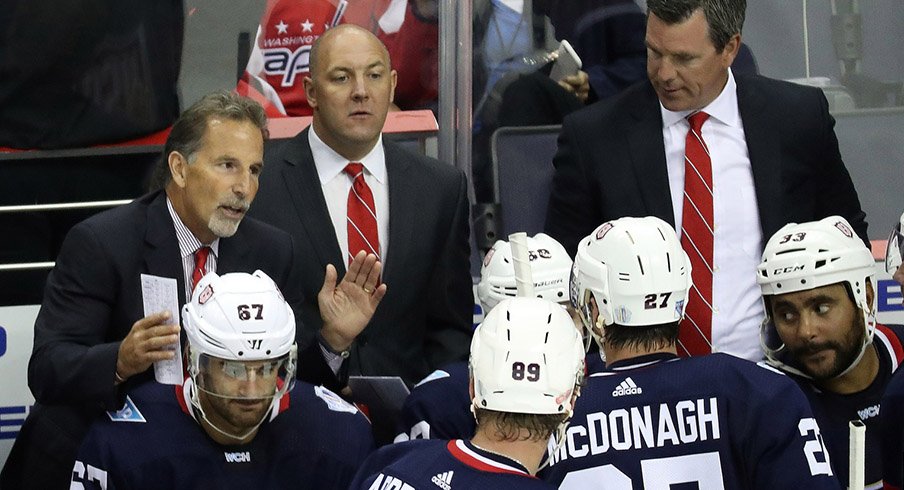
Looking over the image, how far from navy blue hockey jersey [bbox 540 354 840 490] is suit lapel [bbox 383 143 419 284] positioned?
1.54 meters

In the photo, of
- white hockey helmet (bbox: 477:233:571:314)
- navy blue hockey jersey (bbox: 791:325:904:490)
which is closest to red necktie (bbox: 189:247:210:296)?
white hockey helmet (bbox: 477:233:571:314)

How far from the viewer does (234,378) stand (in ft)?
14.9

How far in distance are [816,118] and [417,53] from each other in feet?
5.18

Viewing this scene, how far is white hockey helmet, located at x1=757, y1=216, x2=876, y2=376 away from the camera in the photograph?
4816 mm

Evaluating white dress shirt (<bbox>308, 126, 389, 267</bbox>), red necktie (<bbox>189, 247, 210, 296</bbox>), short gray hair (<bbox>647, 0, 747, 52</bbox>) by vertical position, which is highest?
short gray hair (<bbox>647, 0, 747, 52</bbox>)

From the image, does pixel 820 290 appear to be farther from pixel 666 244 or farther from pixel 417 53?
pixel 417 53

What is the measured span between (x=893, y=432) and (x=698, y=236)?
1.03m

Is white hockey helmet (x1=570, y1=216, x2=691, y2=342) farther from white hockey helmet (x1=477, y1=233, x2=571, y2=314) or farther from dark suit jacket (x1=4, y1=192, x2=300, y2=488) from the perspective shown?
dark suit jacket (x1=4, y1=192, x2=300, y2=488)

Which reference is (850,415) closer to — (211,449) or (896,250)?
(896,250)

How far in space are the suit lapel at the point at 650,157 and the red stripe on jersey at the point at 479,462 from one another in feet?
6.31

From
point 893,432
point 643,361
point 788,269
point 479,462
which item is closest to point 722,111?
point 788,269

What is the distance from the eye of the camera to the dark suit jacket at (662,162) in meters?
5.30

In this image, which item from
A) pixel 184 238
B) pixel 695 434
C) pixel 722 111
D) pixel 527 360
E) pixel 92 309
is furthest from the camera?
pixel 722 111

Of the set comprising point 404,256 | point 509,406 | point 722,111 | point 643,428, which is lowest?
point 643,428
